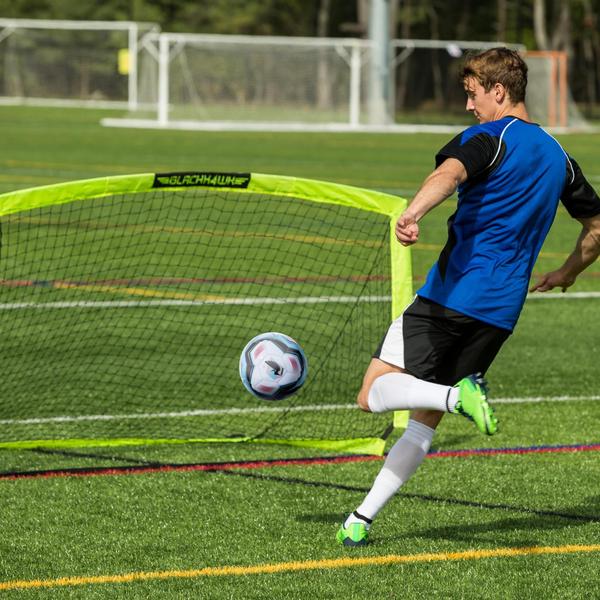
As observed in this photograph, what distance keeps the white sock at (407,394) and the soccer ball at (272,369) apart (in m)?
0.76

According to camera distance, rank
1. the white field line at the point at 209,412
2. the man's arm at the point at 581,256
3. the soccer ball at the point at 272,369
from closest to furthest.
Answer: the man's arm at the point at 581,256 → the soccer ball at the point at 272,369 → the white field line at the point at 209,412

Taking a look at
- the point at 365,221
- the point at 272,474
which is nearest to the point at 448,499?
the point at 272,474

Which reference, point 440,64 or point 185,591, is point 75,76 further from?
point 185,591

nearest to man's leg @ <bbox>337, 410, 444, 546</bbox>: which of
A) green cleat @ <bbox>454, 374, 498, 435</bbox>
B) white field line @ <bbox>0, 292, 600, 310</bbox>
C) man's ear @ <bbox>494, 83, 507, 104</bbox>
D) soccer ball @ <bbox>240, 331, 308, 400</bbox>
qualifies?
green cleat @ <bbox>454, 374, 498, 435</bbox>

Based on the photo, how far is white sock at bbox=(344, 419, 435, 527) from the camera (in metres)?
5.71

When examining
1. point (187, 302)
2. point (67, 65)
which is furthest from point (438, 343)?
point (67, 65)

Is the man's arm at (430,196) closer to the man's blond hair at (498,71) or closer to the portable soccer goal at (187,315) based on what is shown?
the man's blond hair at (498,71)

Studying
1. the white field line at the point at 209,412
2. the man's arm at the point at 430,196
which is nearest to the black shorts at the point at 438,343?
the man's arm at the point at 430,196

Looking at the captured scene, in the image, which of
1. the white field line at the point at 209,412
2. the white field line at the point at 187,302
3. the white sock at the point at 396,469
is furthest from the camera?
the white field line at the point at 187,302

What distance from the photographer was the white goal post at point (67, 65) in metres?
58.3

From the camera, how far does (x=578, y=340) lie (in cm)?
1084

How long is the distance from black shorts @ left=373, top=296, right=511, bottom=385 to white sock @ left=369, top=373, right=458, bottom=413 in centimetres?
9

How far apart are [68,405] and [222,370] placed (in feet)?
4.50

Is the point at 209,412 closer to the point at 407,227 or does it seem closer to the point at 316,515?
the point at 316,515
